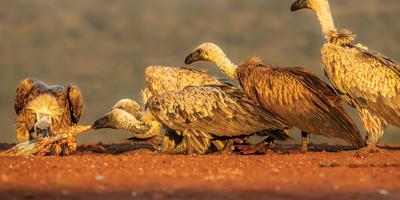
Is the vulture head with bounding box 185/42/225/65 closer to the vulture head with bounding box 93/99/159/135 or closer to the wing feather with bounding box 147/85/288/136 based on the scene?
the vulture head with bounding box 93/99/159/135

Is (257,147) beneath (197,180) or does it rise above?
above

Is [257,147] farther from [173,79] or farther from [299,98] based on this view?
[173,79]

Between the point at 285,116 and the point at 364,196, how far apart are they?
585cm

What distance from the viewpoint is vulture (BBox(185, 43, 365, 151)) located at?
1280 centimetres

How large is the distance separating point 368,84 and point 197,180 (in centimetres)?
652

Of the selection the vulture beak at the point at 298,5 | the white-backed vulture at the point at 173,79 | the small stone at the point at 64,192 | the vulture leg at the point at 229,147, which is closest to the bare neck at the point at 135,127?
→ the white-backed vulture at the point at 173,79

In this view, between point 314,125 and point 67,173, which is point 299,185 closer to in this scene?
point 67,173

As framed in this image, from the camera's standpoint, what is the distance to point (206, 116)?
1281 centimetres

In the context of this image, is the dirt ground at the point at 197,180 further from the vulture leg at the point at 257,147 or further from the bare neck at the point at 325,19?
the bare neck at the point at 325,19

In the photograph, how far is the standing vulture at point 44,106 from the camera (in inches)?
608

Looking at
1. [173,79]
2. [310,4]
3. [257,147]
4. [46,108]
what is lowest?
[257,147]

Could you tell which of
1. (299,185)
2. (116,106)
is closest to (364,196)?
(299,185)

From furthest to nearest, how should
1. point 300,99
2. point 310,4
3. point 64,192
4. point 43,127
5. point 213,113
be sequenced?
point 310,4 → point 43,127 → point 300,99 → point 213,113 → point 64,192

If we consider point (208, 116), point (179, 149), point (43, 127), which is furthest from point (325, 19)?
point (43, 127)
